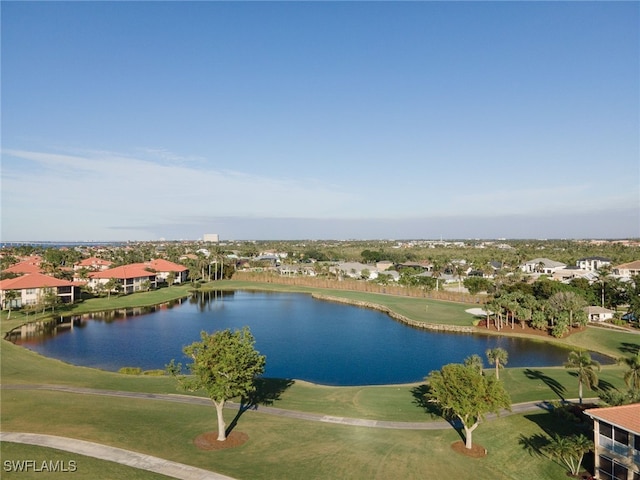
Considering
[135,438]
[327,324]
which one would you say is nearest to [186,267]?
[327,324]

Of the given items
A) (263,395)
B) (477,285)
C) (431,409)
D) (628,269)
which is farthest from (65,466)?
(628,269)

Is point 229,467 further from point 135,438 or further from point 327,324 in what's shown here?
point 327,324

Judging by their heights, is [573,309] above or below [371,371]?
above

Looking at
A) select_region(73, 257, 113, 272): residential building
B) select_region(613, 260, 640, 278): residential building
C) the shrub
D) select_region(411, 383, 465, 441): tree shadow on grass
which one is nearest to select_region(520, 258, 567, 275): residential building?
select_region(613, 260, 640, 278): residential building

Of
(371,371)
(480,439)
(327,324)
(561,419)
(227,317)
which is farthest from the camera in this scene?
(227,317)

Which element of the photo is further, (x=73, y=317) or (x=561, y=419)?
(x=73, y=317)

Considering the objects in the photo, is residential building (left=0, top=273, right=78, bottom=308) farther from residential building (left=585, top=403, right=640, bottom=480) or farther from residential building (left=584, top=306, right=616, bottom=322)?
residential building (left=584, top=306, right=616, bottom=322)

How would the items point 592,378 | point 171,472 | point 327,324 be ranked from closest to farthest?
point 171,472 → point 592,378 → point 327,324
